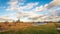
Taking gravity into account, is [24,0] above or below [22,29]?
above

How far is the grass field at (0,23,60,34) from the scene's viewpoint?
117 inches

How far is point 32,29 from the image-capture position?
300cm

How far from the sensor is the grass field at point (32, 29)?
298cm

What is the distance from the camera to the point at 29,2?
3047 mm

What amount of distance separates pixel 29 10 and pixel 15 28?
0.46 m

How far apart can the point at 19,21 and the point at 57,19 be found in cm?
77

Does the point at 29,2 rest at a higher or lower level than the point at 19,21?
higher

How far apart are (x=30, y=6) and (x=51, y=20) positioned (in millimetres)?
511

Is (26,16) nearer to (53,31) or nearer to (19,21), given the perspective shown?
(19,21)

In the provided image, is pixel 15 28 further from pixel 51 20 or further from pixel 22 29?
pixel 51 20

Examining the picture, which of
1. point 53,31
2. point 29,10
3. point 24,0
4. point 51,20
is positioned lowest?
point 53,31

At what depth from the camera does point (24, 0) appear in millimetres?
3053

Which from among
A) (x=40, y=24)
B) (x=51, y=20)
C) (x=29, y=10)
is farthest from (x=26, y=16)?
(x=51, y=20)

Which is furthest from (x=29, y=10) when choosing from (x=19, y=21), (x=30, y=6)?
(x=19, y=21)
